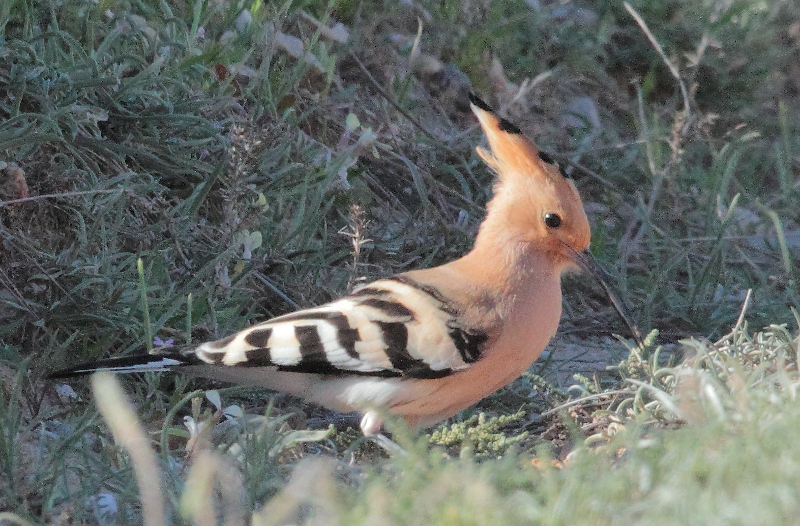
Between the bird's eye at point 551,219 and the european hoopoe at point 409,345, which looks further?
the bird's eye at point 551,219

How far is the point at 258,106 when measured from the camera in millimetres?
3490

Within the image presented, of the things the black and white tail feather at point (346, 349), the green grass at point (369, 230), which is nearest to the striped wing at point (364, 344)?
the black and white tail feather at point (346, 349)

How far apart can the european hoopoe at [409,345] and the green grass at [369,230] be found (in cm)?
10

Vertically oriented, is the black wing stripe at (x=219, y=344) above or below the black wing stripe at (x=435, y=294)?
below

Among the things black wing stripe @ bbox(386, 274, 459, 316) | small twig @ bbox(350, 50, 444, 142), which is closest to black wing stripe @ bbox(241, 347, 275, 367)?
black wing stripe @ bbox(386, 274, 459, 316)

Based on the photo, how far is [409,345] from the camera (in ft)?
8.04

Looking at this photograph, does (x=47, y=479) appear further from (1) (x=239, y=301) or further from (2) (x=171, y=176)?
(2) (x=171, y=176)

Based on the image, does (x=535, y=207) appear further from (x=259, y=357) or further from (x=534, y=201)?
(x=259, y=357)

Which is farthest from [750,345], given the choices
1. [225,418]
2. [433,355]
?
[225,418]

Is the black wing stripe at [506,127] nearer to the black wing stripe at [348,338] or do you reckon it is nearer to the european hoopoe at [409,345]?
the european hoopoe at [409,345]

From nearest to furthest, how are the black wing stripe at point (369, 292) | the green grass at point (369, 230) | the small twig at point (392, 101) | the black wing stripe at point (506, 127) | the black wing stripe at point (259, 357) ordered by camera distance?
the green grass at point (369, 230) < the black wing stripe at point (259, 357) < the black wing stripe at point (369, 292) < the black wing stripe at point (506, 127) < the small twig at point (392, 101)

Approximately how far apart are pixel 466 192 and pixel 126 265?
4.42 ft

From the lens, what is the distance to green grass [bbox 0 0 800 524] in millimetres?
1594

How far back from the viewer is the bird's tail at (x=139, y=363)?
2.43 m
